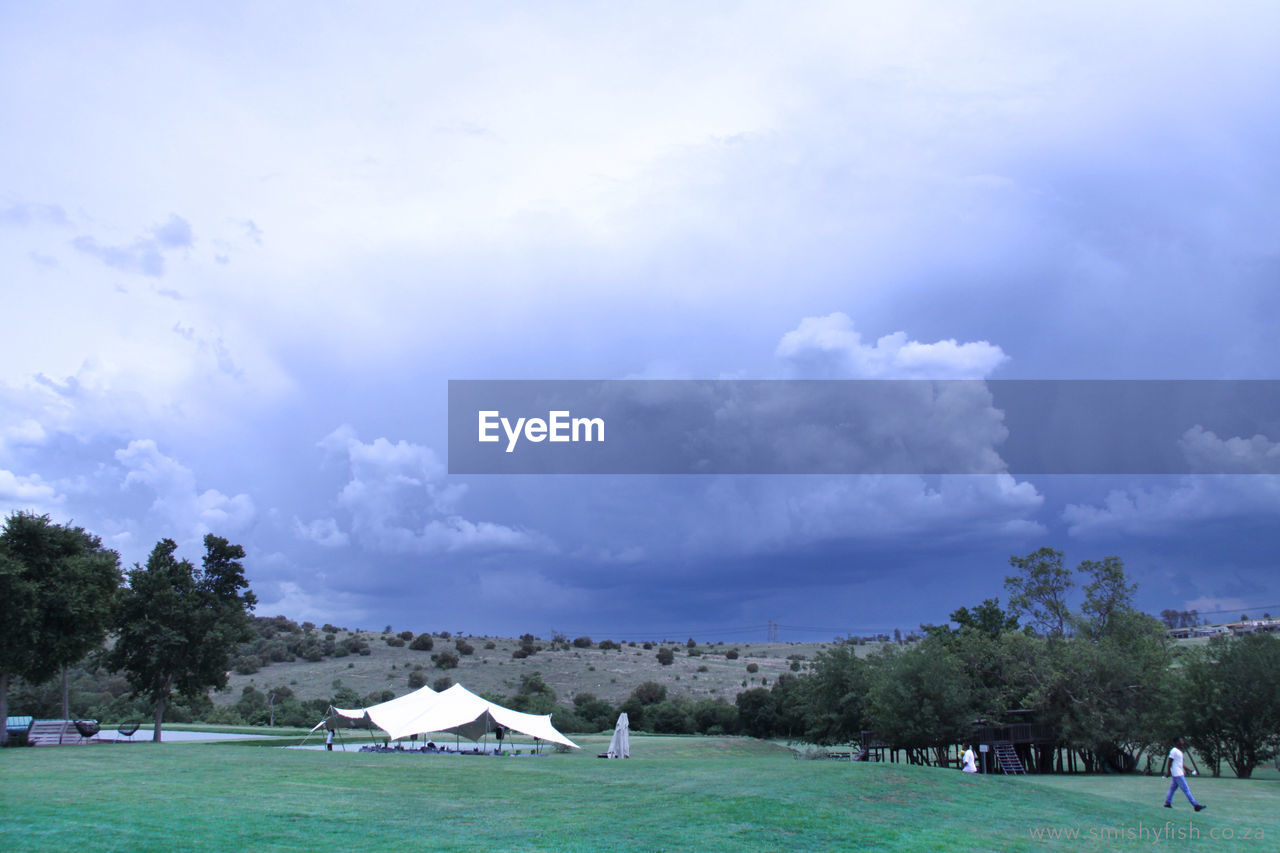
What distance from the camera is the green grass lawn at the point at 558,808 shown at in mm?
15898

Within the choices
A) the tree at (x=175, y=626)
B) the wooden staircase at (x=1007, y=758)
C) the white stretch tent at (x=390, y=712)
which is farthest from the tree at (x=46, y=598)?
the wooden staircase at (x=1007, y=758)

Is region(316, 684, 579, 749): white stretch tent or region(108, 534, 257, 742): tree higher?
region(108, 534, 257, 742): tree

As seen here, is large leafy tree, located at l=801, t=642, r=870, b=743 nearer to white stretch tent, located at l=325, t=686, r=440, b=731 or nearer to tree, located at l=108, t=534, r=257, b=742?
white stretch tent, located at l=325, t=686, r=440, b=731

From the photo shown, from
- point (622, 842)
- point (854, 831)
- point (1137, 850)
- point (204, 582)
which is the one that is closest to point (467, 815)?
point (622, 842)

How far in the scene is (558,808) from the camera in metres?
20.4

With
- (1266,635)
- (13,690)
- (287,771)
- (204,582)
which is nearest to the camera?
(287,771)

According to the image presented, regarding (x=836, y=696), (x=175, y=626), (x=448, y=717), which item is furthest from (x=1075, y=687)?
(x=175, y=626)

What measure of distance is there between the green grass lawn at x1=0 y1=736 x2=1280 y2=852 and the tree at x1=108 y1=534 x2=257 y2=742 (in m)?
12.3

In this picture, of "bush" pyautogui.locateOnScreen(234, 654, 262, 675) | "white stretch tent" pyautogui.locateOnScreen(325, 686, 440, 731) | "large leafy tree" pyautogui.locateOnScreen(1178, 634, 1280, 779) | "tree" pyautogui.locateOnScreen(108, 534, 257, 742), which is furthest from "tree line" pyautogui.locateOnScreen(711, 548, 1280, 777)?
"bush" pyautogui.locateOnScreen(234, 654, 262, 675)

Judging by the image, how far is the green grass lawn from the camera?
1590 centimetres

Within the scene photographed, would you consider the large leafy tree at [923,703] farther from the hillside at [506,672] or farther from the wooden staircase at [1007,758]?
the hillside at [506,672]

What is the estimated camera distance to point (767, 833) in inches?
686

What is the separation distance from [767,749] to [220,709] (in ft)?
145

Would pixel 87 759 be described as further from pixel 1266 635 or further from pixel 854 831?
pixel 1266 635
